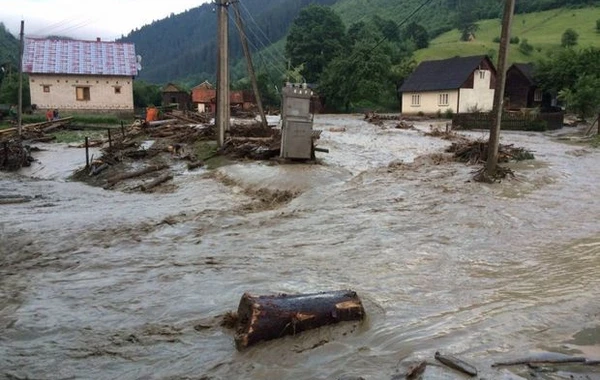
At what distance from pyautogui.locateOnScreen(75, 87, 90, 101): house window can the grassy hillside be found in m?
42.6

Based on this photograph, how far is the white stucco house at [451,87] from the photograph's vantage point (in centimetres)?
5281

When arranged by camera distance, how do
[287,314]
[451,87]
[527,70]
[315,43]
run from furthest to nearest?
[315,43], [527,70], [451,87], [287,314]

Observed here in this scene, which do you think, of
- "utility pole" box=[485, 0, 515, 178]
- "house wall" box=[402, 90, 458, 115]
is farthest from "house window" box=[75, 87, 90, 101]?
"utility pole" box=[485, 0, 515, 178]

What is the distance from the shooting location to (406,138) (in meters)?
28.9

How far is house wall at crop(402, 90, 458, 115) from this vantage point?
53.2 metres

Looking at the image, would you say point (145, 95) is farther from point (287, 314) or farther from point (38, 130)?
point (287, 314)

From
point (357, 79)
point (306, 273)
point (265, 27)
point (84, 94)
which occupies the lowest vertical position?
point (306, 273)

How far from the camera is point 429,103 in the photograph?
55625mm

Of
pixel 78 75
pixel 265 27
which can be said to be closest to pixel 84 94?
pixel 78 75

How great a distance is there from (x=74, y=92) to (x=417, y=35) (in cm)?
6438

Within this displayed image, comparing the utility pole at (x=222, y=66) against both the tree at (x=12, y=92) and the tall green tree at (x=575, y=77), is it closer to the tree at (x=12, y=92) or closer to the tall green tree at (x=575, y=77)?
the tall green tree at (x=575, y=77)

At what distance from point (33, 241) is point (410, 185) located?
29.5 ft

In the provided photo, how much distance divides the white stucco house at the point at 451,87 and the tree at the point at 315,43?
67.3ft

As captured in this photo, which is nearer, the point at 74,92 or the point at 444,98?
the point at 74,92
